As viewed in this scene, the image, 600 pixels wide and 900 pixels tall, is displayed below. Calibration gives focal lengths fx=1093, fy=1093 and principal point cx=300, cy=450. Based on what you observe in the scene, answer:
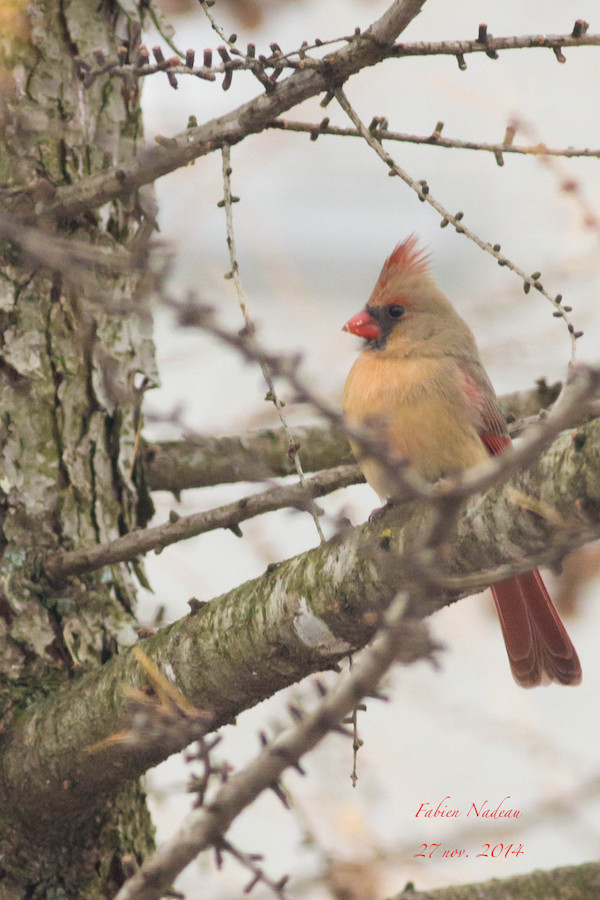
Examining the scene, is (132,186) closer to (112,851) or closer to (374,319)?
(374,319)

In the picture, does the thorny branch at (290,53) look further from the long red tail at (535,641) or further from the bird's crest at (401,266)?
the long red tail at (535,641)

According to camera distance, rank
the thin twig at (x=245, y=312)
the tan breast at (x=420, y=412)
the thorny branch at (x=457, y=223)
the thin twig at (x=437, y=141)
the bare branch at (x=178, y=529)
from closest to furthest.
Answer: the thin twig at (x=245, y=312)
the thorny branch at (x=457, y=223)
the thin twig at (x=437, y=141)
the bare branch at (x=178, y=529)
the tan breast at (x=420, y=412)

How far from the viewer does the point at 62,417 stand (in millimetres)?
2537

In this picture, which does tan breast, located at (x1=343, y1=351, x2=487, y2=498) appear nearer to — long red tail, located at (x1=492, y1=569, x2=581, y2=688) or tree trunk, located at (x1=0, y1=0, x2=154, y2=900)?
long red tail, located at (x1=492, y1=569, x2=581, y2=688)

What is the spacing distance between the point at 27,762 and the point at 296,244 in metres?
4.61

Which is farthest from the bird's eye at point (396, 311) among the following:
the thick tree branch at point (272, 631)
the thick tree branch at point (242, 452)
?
the thick tree branch at point (272, 631)

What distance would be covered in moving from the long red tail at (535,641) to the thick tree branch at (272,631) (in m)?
0.92

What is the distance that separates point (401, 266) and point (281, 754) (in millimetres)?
2134

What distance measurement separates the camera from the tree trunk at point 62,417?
2316mm

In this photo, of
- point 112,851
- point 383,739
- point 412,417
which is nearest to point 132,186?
point 412,417

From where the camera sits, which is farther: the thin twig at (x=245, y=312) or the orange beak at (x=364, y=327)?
the orange beak at (x=364, y=327)

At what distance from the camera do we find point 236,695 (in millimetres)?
1959

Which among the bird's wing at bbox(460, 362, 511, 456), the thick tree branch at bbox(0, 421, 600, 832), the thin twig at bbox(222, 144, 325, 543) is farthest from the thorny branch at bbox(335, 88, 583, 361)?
the bird's wing at bbox(460, 362, 511, 456)

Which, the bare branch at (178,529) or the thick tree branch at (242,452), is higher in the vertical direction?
the thick tree branch at (242,452)
